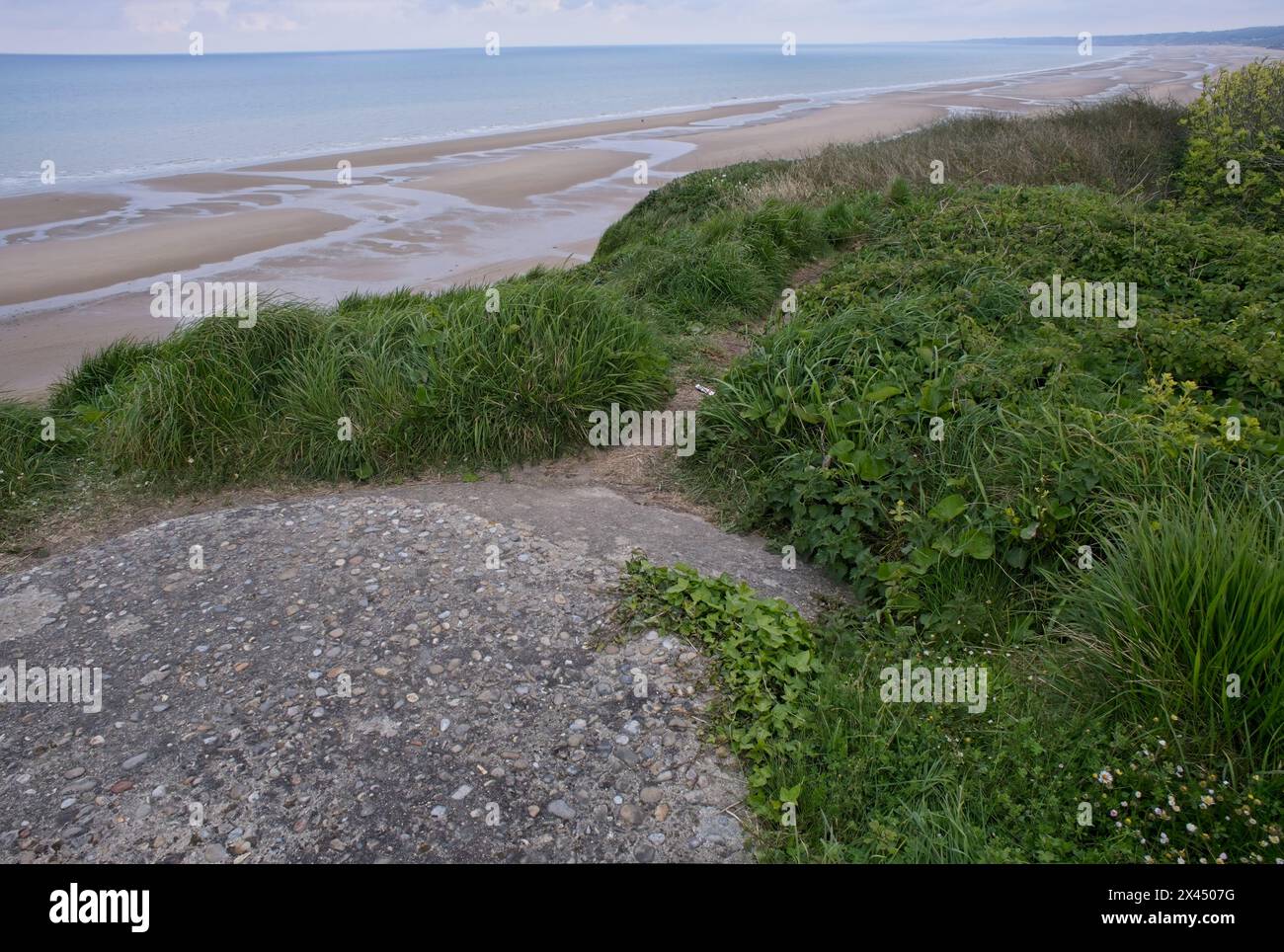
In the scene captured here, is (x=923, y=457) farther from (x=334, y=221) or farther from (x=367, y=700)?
(x=334, y=221)

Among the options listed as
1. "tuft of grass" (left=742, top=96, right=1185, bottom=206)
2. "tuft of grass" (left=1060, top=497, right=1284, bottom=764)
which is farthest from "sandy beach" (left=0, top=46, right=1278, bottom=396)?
"tuft of grass" (left=1060, top=497, right=1284, bottom=764)

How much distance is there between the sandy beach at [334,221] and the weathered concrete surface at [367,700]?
23.5 feet

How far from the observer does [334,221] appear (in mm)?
19484

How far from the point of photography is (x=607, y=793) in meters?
3.49

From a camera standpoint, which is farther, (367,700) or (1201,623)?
(367,700)

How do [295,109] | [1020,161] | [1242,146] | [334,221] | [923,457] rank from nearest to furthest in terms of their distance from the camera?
[923,457], [1242,146], [1020,161], [334,221], [295,109]

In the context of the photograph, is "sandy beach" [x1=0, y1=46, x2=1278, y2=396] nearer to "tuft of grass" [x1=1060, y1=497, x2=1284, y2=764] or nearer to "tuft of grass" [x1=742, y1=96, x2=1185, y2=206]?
"tuft of grass" [x1=742, y1=96, x2=1185, y2=206]

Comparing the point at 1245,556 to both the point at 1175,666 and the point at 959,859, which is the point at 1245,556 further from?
the point at 959,859

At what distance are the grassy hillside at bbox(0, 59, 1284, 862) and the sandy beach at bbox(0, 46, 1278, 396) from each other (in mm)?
5438

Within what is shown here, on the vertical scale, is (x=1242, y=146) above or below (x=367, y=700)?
above

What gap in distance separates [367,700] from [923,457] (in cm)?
348

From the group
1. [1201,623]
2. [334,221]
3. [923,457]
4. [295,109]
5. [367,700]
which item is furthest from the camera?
[295,109]

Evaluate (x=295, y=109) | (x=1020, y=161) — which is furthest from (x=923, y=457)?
(x=295, y=109)

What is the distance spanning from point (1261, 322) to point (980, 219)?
143 inches
